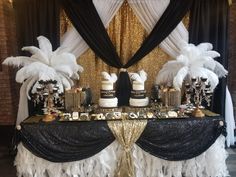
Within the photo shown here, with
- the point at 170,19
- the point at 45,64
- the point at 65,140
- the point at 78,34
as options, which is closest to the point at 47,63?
the point at 45,64

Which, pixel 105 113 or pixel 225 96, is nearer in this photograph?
pixel 105 113

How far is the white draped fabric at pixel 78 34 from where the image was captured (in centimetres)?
326

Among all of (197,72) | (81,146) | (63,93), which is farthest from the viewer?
(63,93)

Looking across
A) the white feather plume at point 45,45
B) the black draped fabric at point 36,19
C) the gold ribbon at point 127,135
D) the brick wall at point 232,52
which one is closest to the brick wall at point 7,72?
the black draped fabric at point 36,19

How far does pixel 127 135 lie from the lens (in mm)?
2574

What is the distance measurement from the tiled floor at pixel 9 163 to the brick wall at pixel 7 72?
446mm

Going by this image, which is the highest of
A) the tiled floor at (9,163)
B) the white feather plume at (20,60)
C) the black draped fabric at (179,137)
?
the white feather plume at (20,60)

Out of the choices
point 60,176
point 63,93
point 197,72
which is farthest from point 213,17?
point 60,176

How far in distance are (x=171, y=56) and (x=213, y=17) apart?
713 millimetres

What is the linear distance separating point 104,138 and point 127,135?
23 cm

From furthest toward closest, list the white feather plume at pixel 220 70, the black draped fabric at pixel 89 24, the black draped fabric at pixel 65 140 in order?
the black draped fabric at pixel 89 24 → the white feather plume at pixel 220 70 → the black draped fabric at pixel 65 140

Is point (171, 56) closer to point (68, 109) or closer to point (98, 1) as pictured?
point (98, 1)

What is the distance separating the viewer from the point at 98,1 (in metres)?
3.25

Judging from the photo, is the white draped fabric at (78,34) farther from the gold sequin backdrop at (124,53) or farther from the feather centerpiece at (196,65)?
the feather centerpiece at (196,65)
